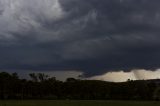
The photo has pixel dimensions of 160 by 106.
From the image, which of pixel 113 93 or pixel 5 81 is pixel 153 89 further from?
pixel 5 81

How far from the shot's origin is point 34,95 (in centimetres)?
19050

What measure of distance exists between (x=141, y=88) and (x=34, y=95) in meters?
53.1

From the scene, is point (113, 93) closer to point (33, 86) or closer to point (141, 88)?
point (141, 88)

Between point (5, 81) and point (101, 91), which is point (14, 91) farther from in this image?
point (101, 91)

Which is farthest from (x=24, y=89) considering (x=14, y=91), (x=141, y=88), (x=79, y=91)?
(x=141, y=88)

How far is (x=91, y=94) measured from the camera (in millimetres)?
195500

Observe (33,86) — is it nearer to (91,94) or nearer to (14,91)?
(14,91)

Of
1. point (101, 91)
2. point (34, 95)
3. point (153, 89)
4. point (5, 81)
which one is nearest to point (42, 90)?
point (34, 95)

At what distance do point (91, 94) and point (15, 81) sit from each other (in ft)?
129

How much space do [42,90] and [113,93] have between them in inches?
1394

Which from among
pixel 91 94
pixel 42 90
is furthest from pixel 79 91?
pixel 42 90

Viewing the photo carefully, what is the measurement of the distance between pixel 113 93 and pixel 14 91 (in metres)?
49.4

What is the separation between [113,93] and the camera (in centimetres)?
19262

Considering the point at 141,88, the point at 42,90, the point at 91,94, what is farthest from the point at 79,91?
the point at 141,88
